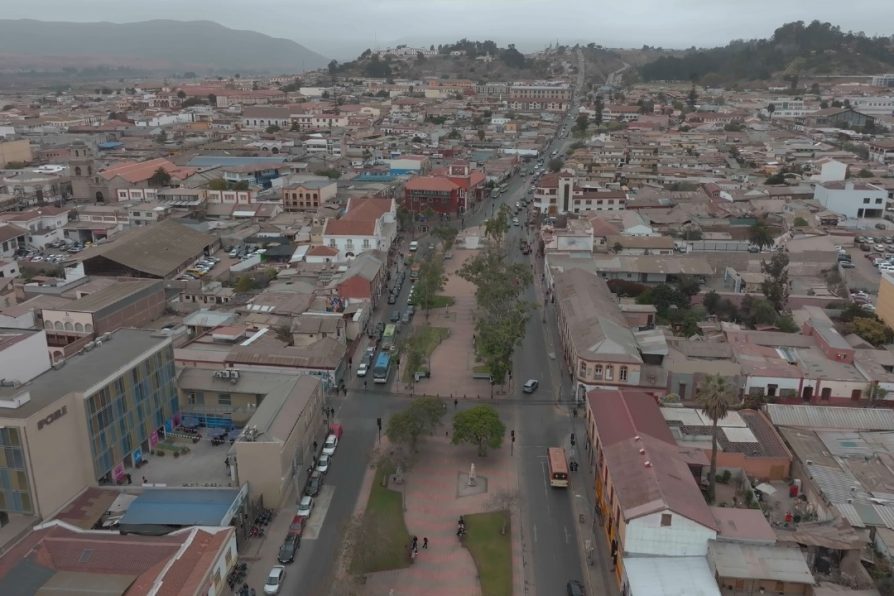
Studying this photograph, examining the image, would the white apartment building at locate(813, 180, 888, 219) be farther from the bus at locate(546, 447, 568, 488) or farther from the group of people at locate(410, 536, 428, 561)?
the group of people at locate(410, 536, 428, 561)

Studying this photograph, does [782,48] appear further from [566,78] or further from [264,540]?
[264,540]

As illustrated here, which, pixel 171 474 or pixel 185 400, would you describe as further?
pixel 185 400

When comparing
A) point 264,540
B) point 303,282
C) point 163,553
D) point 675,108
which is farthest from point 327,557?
point 675,108

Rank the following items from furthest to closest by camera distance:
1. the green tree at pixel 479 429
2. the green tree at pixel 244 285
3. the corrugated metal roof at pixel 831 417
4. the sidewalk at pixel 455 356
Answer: the green tree at pixel 244 285 < the sidewalk at pixel 455 356 < the corrugated metal roof at pixel 831 417 < the green tree at pixel 479 429

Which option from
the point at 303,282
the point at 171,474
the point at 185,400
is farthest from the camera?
the point at 303,282

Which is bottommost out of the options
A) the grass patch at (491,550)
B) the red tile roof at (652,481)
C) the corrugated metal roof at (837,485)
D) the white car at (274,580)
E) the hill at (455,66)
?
the grass patch at (491,550)

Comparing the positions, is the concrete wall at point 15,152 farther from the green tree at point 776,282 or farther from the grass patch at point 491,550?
the green tree at point 776,282

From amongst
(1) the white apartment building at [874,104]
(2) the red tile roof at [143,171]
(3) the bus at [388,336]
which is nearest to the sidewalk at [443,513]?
(3) the bus at [388,336]
